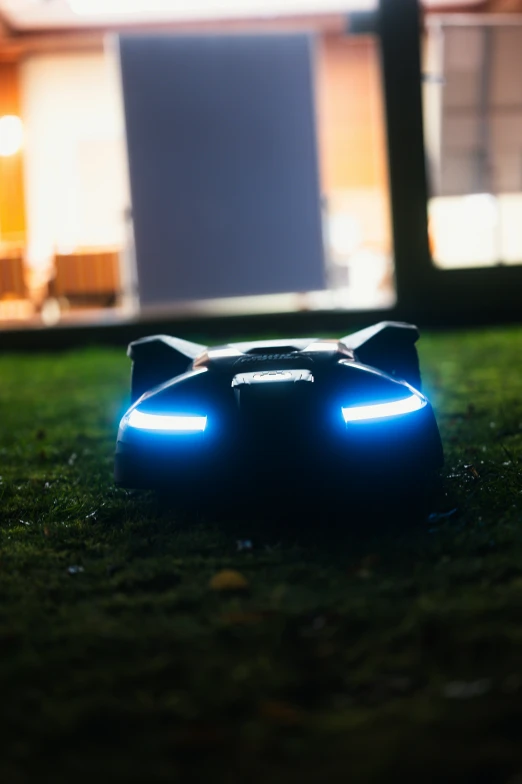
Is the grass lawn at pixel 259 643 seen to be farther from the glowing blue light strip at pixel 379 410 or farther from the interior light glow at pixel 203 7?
the interior light glow at pixel 203 7

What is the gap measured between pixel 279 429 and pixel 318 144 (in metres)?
7.17

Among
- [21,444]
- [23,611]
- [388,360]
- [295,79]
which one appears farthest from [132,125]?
[23,611]

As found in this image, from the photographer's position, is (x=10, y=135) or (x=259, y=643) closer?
(x=259, y=643)

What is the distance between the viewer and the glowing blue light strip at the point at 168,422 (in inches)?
120

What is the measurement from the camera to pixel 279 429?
2.96 m

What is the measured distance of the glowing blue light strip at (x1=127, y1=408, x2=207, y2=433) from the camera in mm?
3057

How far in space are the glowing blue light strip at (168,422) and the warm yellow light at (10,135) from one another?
9.57 metres

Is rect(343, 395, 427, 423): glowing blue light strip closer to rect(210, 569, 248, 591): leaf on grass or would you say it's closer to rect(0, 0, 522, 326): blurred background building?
rect(210, 569, 248, 591): leaf on grass

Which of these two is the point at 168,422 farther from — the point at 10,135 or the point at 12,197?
the point at 12,197

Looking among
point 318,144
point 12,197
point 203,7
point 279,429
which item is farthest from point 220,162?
point 279,429

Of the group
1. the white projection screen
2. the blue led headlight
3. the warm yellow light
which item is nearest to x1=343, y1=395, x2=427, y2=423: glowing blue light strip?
the blue led headlight

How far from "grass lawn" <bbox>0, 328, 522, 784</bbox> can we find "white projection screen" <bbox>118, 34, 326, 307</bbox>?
603 cm

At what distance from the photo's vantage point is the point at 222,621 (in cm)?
238

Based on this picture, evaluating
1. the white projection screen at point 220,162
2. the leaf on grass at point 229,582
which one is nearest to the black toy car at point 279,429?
the leaf on grass at point 229,582
